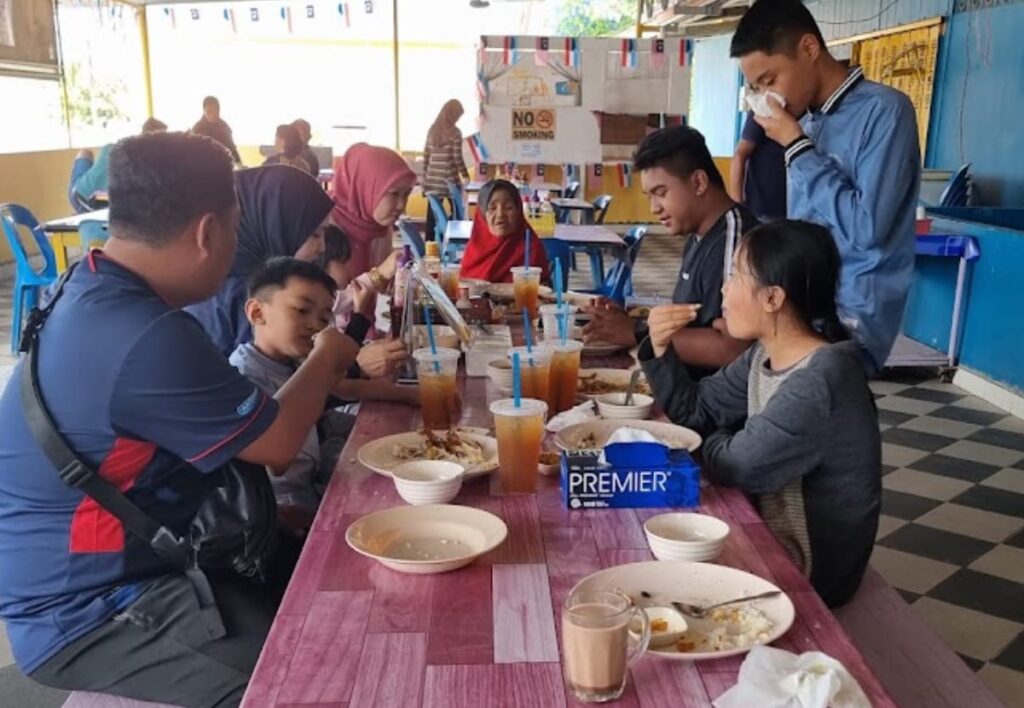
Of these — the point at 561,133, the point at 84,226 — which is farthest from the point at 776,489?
the point at 561,133

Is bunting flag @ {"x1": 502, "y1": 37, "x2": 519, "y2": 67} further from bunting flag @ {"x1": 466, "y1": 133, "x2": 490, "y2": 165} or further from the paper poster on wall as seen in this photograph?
bunting flag @ {"x1": 466, "y1": 133, "x2": 490, "y2": 165}

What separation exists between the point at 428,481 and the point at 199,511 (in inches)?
15.7

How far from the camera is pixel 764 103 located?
7.39 feet

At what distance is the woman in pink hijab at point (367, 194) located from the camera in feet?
11.9

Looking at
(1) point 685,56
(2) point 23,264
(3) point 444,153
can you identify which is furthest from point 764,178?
(3) point 444,153

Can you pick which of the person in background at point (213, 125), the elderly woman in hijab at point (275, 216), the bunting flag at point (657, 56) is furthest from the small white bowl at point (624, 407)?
the person in background at point (213, 125)

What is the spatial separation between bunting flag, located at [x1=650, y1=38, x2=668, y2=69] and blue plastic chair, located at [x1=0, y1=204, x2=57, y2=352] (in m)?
5.68

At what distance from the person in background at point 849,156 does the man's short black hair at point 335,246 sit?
1539mm

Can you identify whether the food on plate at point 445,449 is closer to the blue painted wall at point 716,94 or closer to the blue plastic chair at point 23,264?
the blue plastic chair at point 23,264

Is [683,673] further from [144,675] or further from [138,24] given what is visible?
[138,24]

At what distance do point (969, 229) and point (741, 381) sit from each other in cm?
386

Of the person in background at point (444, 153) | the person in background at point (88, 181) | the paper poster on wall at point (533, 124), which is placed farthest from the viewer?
A: the person in background at point (444, 153)

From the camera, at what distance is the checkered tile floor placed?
2582 millimetres

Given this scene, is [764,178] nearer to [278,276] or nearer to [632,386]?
[632,386]
